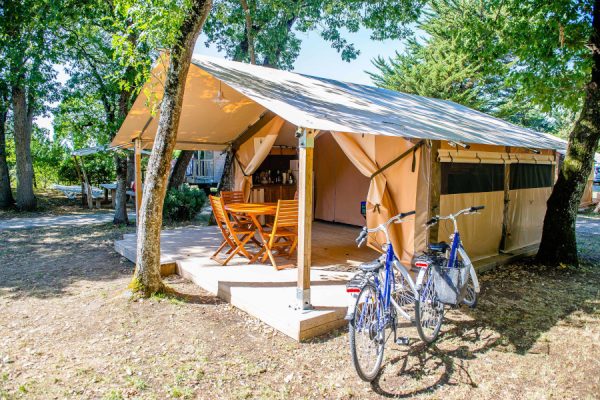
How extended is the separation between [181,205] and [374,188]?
586 cm

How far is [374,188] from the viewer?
4.89 metres

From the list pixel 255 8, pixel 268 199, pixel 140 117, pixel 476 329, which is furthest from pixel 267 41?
pixel 476 329

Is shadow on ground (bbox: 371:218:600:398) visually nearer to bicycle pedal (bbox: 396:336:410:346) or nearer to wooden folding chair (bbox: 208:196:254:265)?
bicycle pedal (bbox: 396:336:410:346)

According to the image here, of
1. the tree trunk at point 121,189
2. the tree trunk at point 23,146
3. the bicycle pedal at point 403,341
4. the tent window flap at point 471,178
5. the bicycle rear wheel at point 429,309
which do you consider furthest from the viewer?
the tree trunk at point 23,146

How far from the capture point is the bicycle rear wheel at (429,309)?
3.20 m

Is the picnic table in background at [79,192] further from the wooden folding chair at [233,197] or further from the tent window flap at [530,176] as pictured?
the tent window flap at [530,176]

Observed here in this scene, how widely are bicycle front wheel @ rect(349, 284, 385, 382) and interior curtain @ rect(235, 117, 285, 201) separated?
4.03 meters

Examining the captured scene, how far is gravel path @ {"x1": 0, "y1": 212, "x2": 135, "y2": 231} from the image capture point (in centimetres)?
887

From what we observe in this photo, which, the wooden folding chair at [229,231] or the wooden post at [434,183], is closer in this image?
the wooden post at [434,183]

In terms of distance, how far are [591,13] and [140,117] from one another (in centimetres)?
663

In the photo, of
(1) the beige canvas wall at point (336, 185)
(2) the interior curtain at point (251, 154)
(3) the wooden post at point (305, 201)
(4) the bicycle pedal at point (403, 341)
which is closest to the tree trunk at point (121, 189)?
(2) the interior curtain at point (251, 154)

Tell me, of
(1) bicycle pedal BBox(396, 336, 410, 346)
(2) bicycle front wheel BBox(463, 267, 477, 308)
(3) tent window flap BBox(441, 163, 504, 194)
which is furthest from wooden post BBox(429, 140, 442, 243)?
(1) bicycle pedal BBox(396, 336, 410, 346)

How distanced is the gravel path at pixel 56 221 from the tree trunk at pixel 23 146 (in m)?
1.51

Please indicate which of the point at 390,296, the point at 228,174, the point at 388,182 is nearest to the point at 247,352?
the point at 390,296
